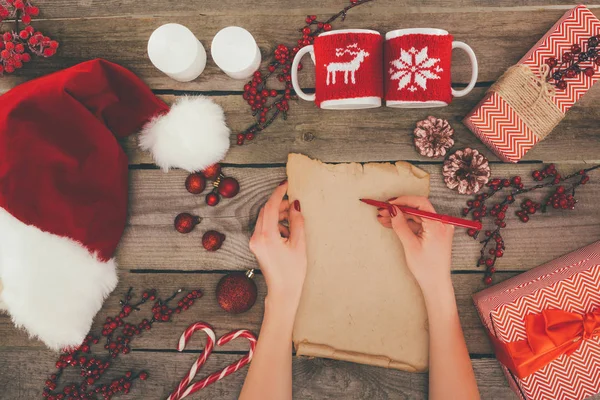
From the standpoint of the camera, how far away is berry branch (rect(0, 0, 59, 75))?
916 mm

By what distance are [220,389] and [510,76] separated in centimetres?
97

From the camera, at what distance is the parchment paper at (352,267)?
0.91m

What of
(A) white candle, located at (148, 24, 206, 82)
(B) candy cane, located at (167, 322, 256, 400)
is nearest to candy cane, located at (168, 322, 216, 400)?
(B) candy cane, located at (167, 322, 256, 400)

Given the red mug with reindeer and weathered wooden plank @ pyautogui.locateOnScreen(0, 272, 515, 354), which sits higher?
the red mug with reindeer

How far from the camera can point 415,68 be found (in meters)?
0.75

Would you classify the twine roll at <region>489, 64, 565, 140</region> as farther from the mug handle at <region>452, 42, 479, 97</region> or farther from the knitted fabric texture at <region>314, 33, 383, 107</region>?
the knitted fabric texture at <region>314, 33, 383, 107</region>

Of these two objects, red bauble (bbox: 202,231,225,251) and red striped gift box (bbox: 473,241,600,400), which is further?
red bauble (bbox: 202,231,225,251)

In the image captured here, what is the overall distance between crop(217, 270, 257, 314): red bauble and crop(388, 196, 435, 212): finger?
38 cm

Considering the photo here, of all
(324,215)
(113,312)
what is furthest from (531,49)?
(113,312)

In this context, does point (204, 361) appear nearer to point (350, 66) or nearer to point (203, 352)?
point (203, 352)

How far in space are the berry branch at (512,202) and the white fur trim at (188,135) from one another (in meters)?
0.60

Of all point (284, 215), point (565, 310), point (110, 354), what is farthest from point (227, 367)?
point (565, 310)

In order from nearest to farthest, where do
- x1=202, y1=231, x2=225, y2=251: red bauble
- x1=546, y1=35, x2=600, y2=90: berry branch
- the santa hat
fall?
the santa hat, x1=546, y1=35, x2=600, y2=90: berry branch, x1=202, y1=231, x2=225, y2=251: red bauble

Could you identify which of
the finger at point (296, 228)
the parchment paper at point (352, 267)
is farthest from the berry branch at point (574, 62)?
the finger at point (296, 228)
